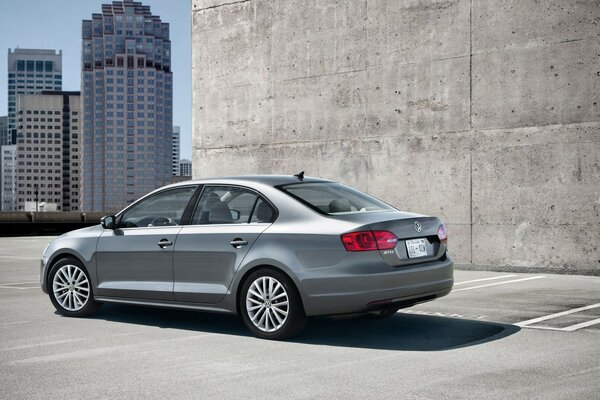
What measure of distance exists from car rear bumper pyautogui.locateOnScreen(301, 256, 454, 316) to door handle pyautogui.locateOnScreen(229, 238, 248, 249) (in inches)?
29.1

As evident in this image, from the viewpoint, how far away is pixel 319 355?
6.39 metres

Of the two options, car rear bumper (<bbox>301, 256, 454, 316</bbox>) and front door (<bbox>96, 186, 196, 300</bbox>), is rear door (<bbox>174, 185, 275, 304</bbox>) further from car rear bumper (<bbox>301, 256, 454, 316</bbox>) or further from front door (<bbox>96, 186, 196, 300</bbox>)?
car rear bumper (<bbox>301, 256, 454, 316</bbox>)

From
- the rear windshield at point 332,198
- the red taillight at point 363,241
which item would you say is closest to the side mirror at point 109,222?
the rear windshield at point 332,198

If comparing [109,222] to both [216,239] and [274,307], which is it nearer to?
[216,239]

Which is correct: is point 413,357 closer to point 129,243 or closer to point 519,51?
point 129,243

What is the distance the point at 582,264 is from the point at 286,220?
782 centimetres

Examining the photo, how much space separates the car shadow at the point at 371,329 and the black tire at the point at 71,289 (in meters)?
0.23

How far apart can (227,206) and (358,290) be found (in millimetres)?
1711

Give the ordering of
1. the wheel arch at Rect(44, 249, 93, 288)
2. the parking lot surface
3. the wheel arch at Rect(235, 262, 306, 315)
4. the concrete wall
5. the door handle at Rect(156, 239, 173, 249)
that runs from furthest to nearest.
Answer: the concrete wall → the wheel arch at Rect(44, 249, 93, 288) → the door handle at Rect(156, 239, 173, 249) → the wheel arch at Rect(235, 262, 306, 315) → the parking lot surface

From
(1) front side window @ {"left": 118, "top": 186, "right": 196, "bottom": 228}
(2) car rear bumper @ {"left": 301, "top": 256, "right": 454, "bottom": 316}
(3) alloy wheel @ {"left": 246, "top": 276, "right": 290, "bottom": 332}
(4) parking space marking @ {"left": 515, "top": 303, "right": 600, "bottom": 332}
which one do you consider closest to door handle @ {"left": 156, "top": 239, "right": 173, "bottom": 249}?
(1) front side window @ {"left": 118, "top": 186, "right": 196, "bottom": 228}

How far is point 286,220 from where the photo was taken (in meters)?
7.16

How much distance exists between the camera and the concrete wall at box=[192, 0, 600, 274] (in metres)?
13.4

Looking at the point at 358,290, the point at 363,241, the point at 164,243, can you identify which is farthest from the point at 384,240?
the point at 164,243

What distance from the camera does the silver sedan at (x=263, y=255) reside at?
6.76 meters
